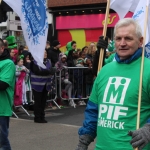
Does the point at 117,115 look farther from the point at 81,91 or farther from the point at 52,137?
the point at 81,91

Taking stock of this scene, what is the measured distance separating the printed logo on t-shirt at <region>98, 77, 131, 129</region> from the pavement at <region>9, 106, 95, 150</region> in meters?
4.50

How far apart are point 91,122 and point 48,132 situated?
5788 millimetres

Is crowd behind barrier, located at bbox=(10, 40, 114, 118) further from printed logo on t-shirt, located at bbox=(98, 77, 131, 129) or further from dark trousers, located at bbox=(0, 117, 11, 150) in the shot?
printed logo on t-shirt, located at bbox=(98, 77, 131, 129)

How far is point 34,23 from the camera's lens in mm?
6531

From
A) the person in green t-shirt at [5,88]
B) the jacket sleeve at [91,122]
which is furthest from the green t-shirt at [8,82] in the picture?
the jacket sleeve at [91,122]

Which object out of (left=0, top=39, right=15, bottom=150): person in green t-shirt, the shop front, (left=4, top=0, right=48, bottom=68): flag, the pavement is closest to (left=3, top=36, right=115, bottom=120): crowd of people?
the pavement

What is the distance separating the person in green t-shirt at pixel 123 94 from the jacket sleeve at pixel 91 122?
0.09 metres

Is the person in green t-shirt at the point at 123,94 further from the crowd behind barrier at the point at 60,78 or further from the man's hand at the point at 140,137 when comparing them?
the crowd behind barrier at the point at 60,78

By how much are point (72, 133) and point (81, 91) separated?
4923 mm

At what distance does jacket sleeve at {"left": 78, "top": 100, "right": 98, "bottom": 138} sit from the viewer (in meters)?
3.71

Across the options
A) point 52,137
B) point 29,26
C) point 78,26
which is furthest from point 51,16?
point 29,26

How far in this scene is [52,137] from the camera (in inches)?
349

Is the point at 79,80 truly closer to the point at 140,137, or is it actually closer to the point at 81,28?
the point at 140,137

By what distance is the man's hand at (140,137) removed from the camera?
10.3 ft
